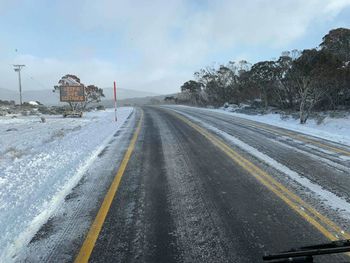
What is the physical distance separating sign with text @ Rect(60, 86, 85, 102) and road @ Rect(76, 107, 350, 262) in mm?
38212

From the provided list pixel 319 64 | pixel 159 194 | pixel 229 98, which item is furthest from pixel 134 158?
pixel 229 98

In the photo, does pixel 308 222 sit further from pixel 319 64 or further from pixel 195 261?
pixel 319 64

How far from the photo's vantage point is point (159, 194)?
21.4 ft

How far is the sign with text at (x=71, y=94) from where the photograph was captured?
46.1 m

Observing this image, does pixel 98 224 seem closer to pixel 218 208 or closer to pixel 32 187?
pixel 218 208

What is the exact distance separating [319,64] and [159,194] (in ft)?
55.3

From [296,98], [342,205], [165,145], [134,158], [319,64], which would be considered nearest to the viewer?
[342,205]

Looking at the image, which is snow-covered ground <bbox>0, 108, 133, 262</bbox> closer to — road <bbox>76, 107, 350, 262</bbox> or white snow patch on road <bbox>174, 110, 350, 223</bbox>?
road <bbox>76, 107, 350, 262</bbox>

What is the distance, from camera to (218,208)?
225 inches

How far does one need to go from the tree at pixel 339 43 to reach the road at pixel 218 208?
18105 millimetres

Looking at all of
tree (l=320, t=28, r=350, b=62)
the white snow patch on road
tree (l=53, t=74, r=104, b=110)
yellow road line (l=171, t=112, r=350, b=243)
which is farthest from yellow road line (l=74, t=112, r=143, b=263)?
tree (l=53, t=74, r=104, b=110)

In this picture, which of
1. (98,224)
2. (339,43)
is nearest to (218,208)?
(98,224)

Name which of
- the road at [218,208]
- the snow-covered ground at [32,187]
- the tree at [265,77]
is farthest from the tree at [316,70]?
the snow-covered ground at [32,187]

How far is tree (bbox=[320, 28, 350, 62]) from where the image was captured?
2575 centimetres
